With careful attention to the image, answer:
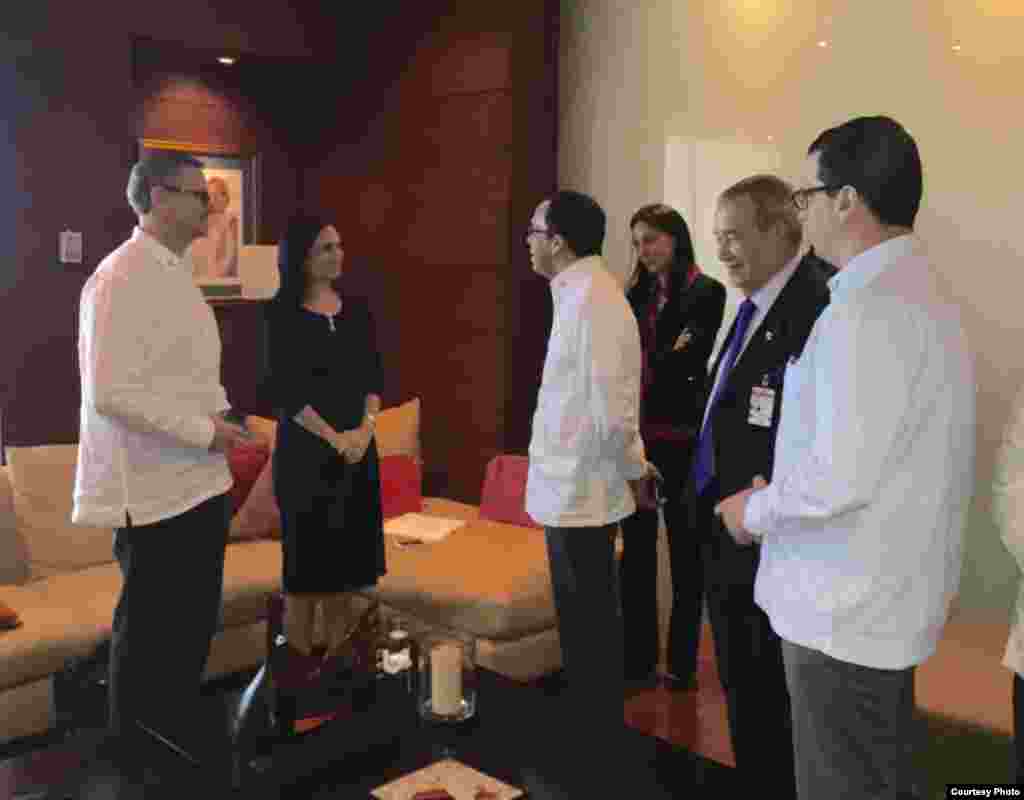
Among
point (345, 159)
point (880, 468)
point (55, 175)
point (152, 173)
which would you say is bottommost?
point (880, 468)

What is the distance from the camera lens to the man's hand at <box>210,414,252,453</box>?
8.31 ft

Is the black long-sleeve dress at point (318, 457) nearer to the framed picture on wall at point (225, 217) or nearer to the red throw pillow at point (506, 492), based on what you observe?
the red throw pillow at point (506, 492)

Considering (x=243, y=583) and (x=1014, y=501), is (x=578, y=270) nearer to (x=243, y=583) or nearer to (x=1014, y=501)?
(x=1014, y=501)

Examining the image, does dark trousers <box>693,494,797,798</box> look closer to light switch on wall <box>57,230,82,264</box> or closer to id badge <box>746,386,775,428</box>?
id badge <box>746,386,775,428</box>

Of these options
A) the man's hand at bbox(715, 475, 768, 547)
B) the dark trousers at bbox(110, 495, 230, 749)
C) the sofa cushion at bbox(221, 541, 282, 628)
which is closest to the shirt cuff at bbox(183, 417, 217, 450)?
the dark trousers at bbox(110, 495, 230, 749)

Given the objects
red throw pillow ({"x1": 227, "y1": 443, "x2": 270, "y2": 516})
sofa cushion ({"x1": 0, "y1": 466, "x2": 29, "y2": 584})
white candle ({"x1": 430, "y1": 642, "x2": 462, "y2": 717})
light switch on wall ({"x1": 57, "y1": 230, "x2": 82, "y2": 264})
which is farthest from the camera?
light switch on wall ({"x1": 57, "y1": 230, "x2": 82, "y2": 264})

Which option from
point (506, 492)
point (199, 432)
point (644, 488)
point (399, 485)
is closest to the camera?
point (199, 432)

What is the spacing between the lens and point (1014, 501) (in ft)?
6.41

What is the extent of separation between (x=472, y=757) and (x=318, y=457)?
105 cm

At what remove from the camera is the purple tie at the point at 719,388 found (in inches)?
93.0

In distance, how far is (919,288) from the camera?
1686 millimetres

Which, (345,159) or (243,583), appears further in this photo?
(345,159)

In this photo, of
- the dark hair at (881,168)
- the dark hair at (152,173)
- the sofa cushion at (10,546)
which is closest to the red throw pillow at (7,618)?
the sofa cushion at (10,546)

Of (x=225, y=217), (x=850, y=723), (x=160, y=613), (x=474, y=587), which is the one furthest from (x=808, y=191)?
(x=225, y=217)
